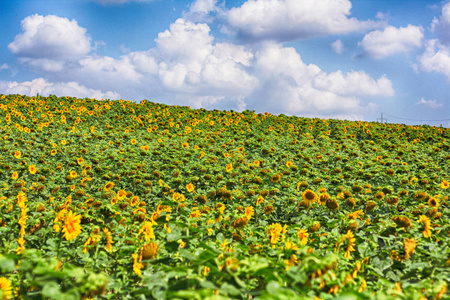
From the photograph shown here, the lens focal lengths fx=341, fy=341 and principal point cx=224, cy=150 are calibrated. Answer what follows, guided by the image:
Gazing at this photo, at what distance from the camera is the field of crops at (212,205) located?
6.56ft

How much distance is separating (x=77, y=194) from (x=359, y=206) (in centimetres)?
529

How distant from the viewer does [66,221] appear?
2.84 metres

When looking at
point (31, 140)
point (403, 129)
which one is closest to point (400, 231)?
point (31, 140)

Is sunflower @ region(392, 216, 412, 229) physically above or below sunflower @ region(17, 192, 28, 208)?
above

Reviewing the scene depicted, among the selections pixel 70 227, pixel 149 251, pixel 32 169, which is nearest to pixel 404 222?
pixel 149 251

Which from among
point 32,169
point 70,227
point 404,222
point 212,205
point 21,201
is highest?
point 404,222

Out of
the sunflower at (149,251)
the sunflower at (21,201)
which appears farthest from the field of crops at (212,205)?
the sunflower at (21,201)

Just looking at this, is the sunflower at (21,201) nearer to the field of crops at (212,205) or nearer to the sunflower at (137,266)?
the field of crops at (212,205)

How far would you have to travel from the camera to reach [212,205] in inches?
273

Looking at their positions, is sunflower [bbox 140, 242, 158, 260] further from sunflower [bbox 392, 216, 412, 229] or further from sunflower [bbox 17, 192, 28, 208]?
sunflower [bbox 392, 216, 412, 229]

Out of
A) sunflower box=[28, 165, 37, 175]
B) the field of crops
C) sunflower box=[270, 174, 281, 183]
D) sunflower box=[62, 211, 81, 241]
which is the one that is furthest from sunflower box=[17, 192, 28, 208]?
sunflower box=[270, 174, 281, 183]

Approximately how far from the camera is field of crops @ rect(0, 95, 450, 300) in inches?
78.7

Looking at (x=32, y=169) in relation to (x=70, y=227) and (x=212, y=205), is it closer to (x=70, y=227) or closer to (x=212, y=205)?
(x=212, y=205)

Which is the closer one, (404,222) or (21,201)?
(404,222)
